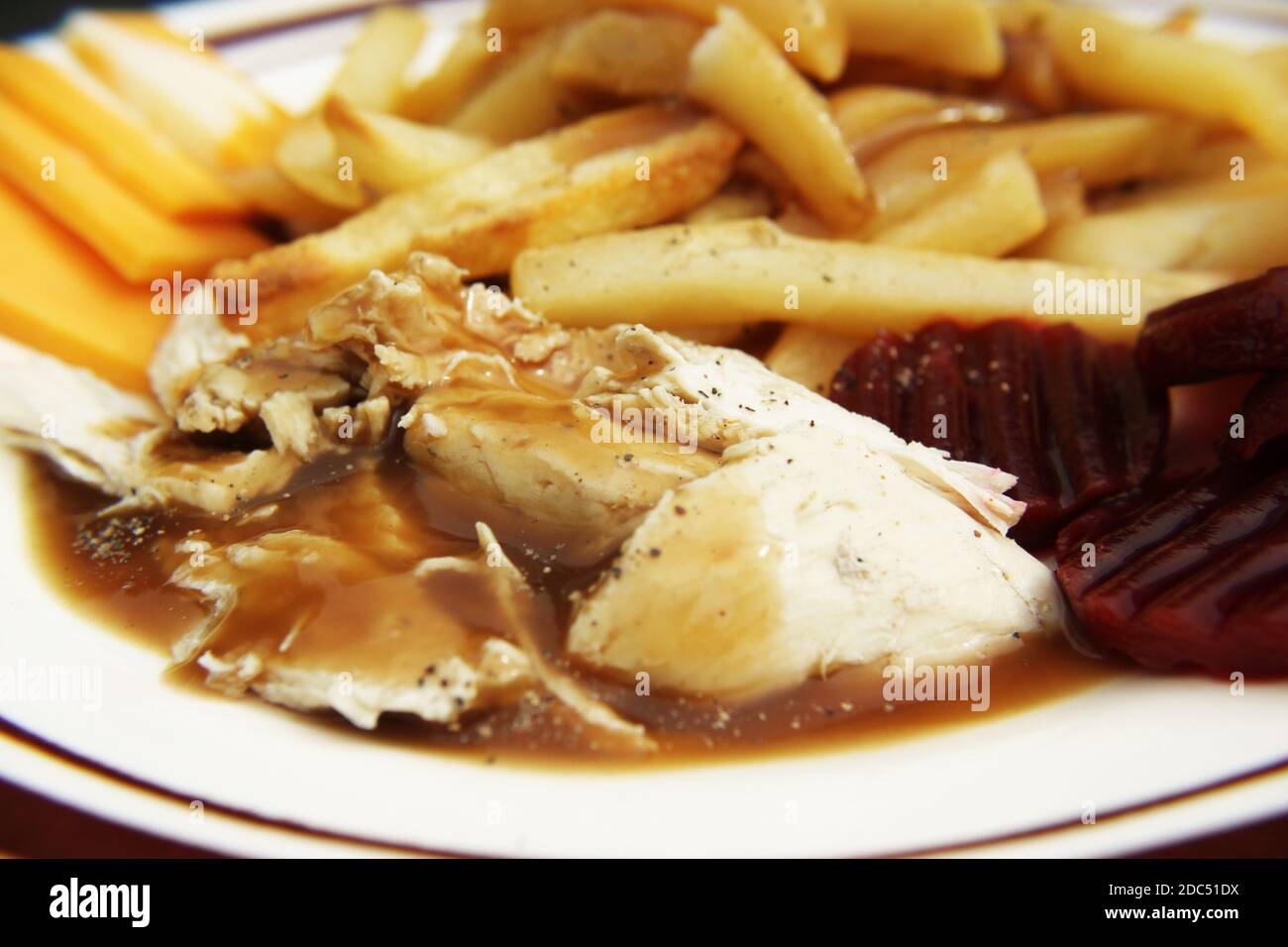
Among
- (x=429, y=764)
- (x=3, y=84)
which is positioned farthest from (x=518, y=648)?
(x=3, y=84)

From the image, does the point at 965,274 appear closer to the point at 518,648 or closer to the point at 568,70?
the point at 568,70

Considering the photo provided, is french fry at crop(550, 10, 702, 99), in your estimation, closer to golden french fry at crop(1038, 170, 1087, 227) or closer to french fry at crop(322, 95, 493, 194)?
french fry at crop(322, 95, 493, 194)

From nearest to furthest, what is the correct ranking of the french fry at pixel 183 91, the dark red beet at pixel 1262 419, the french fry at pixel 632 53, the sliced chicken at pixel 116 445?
the dark red beet at pixel 1262 419
the sliced chicken at pixel 116 445
the french fry at pixel 632 53
the french fry at pixel 183 91

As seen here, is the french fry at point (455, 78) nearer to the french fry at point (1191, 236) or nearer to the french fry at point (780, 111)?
the french fry at point (780, 111)

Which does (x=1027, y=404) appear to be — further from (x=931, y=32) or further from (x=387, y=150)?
(x=387, y=150)

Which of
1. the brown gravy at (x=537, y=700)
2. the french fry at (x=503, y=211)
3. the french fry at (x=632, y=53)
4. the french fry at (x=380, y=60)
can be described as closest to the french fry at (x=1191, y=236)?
the french fry at (x=503, y=211)

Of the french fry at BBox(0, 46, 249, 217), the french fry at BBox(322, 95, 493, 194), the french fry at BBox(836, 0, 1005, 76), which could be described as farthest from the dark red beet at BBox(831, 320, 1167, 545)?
the french fry at BBox(0, 46, 249, 217)
